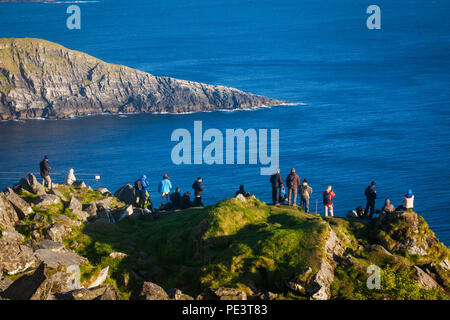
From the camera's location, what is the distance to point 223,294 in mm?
16641

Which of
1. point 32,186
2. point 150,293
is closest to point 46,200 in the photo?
point 32,186

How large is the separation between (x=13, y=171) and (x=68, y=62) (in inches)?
3093

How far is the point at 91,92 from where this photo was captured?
164375 mm

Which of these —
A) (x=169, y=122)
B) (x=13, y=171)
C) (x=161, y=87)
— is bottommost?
(x=13, y=171)

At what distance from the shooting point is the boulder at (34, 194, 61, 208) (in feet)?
85.2

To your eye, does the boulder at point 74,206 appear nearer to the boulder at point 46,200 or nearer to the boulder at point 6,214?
the boulder at point 46,200

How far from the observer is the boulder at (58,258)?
1920 centimetres

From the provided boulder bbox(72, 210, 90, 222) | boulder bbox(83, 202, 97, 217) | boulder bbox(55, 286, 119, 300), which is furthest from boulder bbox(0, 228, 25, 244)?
boulder bbox(55, 286, 119, 300)

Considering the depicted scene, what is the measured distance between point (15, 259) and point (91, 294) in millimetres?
4507

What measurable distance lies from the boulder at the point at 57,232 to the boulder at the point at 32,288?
610cm

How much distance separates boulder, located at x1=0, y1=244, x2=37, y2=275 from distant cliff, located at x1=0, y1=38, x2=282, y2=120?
A: 454 feet

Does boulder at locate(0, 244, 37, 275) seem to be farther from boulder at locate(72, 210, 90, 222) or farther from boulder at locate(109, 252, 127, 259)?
boulder at locate(72, 210, 90, 222)

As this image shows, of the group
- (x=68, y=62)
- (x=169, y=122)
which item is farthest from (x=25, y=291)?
(x=68, y=62)
